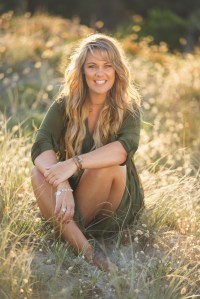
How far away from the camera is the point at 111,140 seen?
4.12 metres

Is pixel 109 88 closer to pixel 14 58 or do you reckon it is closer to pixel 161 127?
pixel 161 127

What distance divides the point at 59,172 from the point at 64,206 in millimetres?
205

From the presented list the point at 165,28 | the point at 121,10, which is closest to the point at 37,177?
the point at 165,28

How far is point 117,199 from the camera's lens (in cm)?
404

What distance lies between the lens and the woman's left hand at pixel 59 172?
3801mm

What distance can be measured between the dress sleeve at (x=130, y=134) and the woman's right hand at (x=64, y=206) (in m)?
0.43

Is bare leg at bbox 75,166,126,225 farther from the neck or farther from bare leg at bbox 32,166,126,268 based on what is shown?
the neck

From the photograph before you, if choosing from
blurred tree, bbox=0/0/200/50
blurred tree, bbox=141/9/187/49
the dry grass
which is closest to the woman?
the dry grass

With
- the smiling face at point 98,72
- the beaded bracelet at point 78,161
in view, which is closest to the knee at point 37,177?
the beaded bracelet at point 78,161

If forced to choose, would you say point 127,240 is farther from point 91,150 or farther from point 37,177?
point 37,177

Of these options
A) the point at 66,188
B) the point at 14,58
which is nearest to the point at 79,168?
the point at 66,188

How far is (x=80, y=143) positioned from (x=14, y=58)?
4.97m

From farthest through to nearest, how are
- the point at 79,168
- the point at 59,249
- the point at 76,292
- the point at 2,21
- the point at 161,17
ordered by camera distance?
the point at 161,17, the point at 2,21, the point at 79,168, the point at 59,249, the point at 76,292

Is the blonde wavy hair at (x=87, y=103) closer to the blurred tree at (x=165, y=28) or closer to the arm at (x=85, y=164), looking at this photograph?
the arm at (x=85, y=164)
